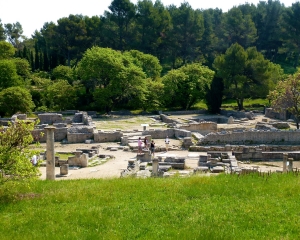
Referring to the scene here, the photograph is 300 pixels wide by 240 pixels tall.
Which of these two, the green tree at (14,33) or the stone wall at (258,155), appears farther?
the green tree at (14,33)

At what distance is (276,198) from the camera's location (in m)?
11.7

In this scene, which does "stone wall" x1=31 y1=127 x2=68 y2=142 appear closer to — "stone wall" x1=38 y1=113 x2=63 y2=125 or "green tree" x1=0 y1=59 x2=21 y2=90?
"stone wall" x1=38 y1=113 x2=63 y2=125

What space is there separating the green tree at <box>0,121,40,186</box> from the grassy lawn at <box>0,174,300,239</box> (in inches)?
29.3

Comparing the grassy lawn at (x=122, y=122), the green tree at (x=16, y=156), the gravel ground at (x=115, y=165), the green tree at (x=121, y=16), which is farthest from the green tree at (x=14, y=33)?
the green tree at (x=16, y=156)

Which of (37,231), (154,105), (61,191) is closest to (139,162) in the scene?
(61,191)

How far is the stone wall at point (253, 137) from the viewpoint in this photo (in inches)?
1160

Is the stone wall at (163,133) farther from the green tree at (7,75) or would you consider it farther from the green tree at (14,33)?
the green tree at (14,33)

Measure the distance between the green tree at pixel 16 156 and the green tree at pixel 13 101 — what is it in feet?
116

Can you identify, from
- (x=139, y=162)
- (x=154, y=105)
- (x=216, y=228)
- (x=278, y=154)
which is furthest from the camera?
(x=154, y=105)

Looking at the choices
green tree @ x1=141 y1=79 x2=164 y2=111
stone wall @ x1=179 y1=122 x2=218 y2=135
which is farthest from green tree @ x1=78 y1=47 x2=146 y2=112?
stone wall @ x1=179 y1=122 x2=218 y2=135

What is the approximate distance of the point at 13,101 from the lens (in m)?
46.4

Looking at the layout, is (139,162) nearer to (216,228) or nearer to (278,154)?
(278,154)

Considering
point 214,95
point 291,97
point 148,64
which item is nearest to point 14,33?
point 148,64

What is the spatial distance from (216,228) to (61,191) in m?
5.57
